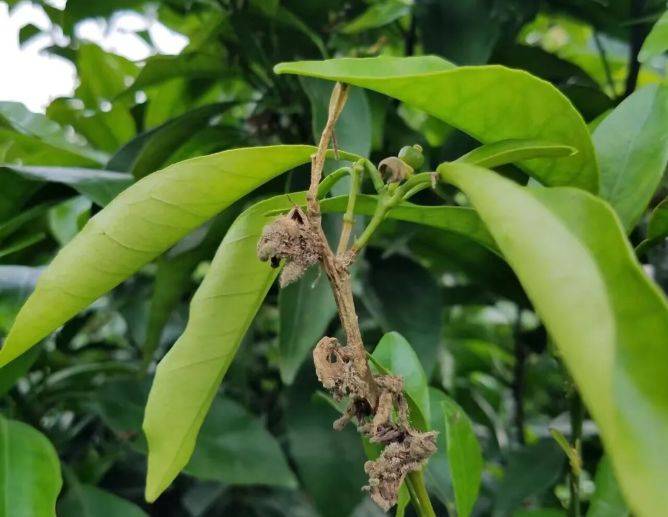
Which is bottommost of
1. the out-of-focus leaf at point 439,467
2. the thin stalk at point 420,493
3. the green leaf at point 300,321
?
the out-of-focus leaf at point 439,467

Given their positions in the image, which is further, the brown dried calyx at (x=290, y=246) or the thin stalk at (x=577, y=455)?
the thin stalk at (x=577, y=455)

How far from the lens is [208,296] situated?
1.24 feet

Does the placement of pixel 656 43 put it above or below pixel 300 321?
above

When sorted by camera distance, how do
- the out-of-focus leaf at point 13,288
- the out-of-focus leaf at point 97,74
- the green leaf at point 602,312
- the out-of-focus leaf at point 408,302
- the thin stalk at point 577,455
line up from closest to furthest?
the green leaf at point 602,312
the thin stalk at point 577,455
the out-of-focus leaf at point 13,288
the out-of-focus leaf at point 408,302
the out-of-focus leaf at point 97,74

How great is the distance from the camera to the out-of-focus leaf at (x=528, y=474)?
661 mm

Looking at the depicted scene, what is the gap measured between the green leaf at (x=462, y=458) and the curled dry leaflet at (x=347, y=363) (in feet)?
0.35

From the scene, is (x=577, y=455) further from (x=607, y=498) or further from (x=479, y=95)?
(x=479, y=95)

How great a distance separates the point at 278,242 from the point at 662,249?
394 mm

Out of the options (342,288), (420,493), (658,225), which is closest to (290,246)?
(342,288)

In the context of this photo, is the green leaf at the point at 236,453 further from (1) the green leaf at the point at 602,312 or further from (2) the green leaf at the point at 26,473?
(1) the green leaf at the point at 602,312

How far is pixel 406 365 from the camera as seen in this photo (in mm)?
446

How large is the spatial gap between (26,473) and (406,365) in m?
0.28

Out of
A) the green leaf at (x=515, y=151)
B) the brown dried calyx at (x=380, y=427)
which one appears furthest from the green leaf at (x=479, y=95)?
the brown dried calyx at (x=380, y=427)

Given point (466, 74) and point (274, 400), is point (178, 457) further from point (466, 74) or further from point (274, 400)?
point (274, 400)
